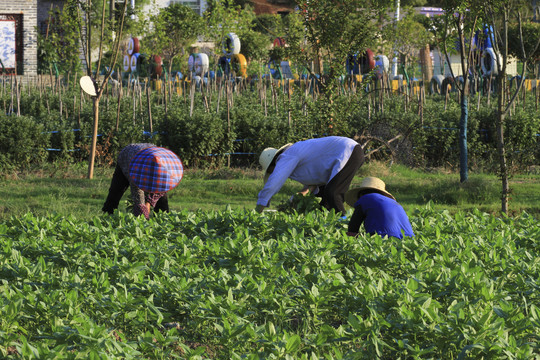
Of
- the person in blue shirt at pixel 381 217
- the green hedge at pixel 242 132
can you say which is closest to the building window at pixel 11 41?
the green hedge at pixel 242 132

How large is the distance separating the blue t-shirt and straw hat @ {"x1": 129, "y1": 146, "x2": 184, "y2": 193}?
2.00 metres

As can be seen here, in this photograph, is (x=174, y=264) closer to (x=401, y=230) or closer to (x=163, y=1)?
(x=401, y=230)

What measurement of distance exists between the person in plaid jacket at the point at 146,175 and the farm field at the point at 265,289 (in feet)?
1.32

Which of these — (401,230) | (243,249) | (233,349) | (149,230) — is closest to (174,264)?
(243,249)

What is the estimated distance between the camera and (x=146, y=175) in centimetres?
734

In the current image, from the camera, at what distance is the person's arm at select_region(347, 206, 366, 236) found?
21.0 ft

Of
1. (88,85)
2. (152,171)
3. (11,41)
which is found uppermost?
(11,41)

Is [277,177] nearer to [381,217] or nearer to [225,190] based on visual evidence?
[381,217]

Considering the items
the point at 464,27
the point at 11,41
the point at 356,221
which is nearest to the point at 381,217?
the point at 356,221

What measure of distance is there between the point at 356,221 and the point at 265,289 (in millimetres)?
2031

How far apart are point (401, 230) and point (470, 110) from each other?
943 centimetres

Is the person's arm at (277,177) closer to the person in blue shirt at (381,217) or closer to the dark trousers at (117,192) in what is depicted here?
the person in blue shirt at (381,217)

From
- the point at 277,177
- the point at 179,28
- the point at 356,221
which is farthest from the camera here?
the point at 179,28

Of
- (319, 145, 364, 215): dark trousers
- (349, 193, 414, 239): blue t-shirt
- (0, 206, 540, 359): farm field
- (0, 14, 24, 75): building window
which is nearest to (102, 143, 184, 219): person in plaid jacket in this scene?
(0, 206, 540, 359): farm field
